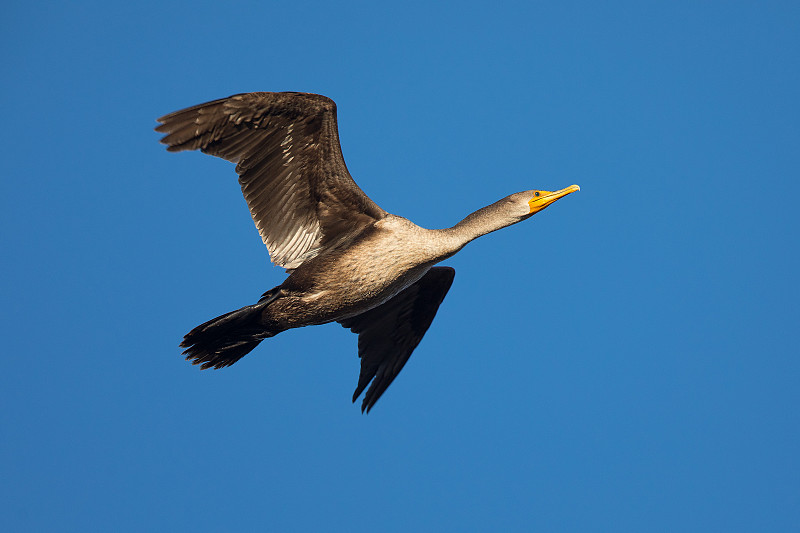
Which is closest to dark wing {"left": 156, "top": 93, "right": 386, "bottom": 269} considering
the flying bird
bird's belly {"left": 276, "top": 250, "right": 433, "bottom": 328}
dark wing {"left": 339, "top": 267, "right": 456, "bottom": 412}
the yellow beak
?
the flying bird

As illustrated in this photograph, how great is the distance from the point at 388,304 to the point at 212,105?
335 centimetres

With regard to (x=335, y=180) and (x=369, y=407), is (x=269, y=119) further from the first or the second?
(x=369, y=407)

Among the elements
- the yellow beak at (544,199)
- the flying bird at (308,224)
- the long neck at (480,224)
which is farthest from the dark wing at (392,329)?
the yellow beak at (544,199)

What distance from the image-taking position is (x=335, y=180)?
8641 mm

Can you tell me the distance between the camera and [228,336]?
8.82 meters

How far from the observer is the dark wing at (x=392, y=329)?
1038 centimetres

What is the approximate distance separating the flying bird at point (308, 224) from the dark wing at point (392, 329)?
4.96ft

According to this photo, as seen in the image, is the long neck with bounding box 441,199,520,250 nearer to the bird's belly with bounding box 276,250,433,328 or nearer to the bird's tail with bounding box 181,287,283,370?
the bird's belly with bounding box 276,250,433,328

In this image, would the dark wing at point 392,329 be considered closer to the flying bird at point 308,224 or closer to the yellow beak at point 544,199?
the flying bird at point 308,224

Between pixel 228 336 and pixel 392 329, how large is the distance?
7.41ft

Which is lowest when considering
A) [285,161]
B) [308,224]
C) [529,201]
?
[529,201]

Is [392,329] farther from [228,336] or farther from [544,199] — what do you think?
[544,199]

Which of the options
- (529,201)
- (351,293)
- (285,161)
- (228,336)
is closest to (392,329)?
(351,293)

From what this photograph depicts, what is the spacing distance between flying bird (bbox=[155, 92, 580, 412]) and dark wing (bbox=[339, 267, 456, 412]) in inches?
59.5
